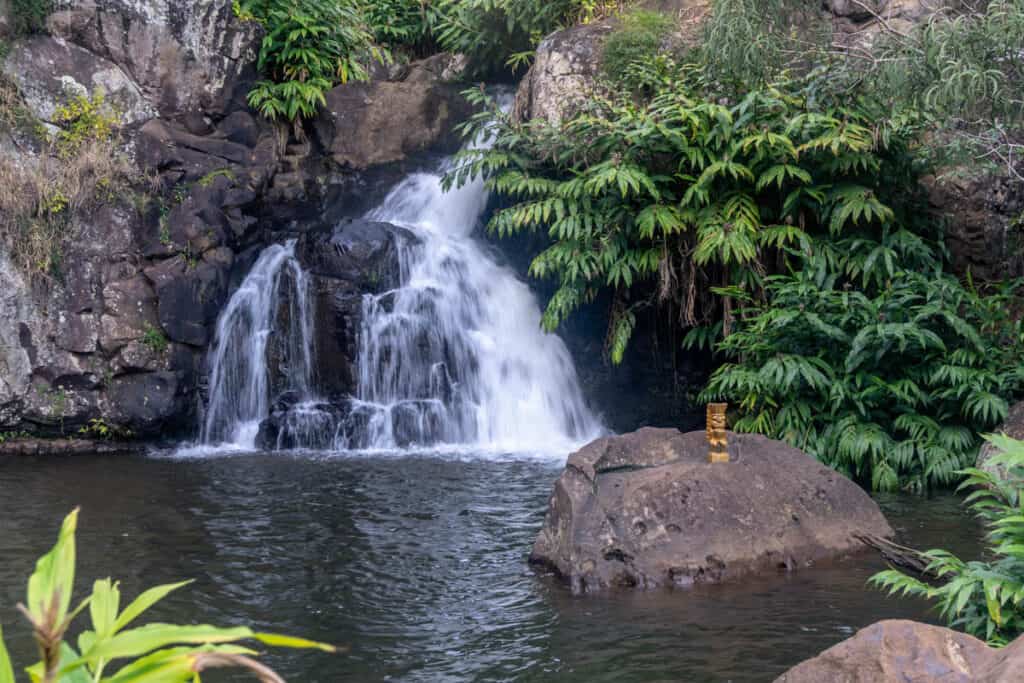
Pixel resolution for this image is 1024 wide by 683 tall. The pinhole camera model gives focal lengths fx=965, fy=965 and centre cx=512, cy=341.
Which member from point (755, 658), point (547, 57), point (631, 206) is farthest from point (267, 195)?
point (755, 658)

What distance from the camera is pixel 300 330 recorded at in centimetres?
1249

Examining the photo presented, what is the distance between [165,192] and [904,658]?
1156 cm

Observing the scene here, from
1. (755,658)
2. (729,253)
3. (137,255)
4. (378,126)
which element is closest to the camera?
(755,658)

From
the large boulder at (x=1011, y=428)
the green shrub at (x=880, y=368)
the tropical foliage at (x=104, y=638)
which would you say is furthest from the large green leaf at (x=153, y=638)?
the large boulder at (x=1011, y=428)

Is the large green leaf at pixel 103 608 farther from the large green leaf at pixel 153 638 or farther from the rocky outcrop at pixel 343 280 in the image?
the rocky outcrop at pixel 343 280

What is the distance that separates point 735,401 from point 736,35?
4072mm

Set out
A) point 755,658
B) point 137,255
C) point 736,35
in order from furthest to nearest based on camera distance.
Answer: point 137,255 < point 736,35 < point 755,658

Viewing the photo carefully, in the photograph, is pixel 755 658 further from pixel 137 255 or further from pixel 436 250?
pixel 137 255

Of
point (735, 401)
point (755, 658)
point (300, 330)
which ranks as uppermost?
point (300, 330)

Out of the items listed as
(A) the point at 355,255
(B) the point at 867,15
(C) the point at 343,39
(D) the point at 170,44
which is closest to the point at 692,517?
(A) the point at 355,255

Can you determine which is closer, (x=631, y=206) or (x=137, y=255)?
(x=631, y=206)

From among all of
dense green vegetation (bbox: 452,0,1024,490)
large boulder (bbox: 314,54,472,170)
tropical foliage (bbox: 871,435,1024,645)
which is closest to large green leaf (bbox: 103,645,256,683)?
tropical foliage (bbox: 871,435,1024,645)

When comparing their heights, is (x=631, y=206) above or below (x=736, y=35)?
below

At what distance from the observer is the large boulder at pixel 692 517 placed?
6.41 metres
